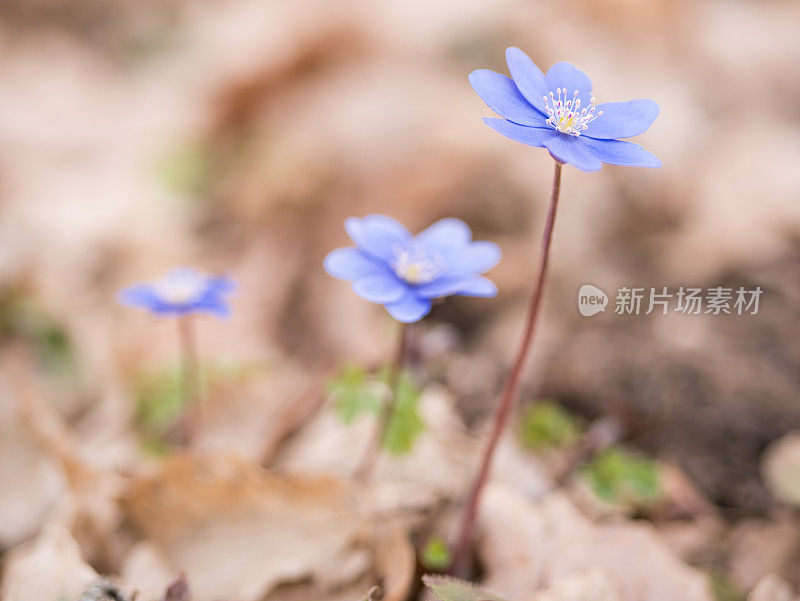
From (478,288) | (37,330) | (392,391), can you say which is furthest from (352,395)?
(37,330)

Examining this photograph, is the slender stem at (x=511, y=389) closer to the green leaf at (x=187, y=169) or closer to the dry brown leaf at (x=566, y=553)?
the dry brown leaf at (x=566, y=553)

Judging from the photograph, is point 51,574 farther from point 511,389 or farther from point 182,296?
point 511,389

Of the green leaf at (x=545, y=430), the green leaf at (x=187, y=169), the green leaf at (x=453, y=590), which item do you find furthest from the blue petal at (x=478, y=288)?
the green leaf at (x=187, y=169)

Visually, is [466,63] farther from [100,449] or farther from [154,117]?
[100,449]

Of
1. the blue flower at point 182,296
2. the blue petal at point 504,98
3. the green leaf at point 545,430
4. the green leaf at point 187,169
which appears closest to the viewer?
the blue petal at point 504,98

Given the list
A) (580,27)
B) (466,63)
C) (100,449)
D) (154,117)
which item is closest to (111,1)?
(154,117)

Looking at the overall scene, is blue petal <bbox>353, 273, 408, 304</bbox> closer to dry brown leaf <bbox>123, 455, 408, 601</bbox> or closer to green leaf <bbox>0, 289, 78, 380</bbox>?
dry brown leaf <bbox>123, 455, 408, 601</bbox>
